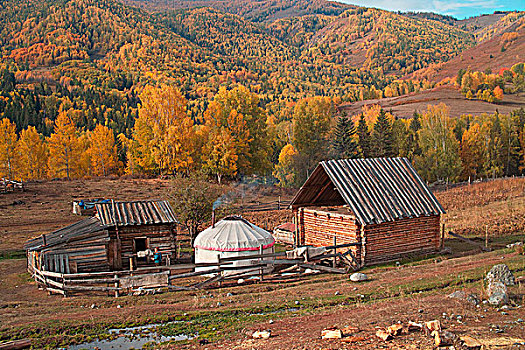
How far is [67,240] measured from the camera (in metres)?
22.5

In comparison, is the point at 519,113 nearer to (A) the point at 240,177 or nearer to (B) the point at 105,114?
(A) the point at 240,177

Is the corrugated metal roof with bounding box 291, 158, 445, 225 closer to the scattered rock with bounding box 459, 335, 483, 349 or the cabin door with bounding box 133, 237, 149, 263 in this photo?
the cabin door with bounding box 133, 237, 149, 263

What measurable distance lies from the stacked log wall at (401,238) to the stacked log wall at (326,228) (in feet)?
2.40

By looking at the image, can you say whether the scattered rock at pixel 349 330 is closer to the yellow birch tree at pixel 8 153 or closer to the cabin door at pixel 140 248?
the cabin door at pixel 140 248

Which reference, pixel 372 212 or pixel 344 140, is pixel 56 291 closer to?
pixel 372 212

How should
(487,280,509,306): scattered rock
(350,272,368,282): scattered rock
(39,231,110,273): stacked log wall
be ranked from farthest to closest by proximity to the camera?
(39,231,110,273): stacked log wall
(350,272,368,282): scattered rock
(487,280,509,306): scattered rock

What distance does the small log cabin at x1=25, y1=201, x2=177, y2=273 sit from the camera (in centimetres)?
2231

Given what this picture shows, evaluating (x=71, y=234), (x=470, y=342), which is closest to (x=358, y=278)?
(x=470, y=342)

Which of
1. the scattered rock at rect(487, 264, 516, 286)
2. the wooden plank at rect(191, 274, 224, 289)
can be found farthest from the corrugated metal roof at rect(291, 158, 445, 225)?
the scattered rock at rect(487, 264, 516, 286)

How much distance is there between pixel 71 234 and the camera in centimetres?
2303

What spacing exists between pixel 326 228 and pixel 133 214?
10.8 metres

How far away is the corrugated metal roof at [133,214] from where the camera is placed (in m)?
24.5

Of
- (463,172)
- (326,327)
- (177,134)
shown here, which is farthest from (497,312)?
(463,172)

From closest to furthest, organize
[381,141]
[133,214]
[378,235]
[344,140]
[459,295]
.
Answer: [459,295]
[378,235]
[133,214]
[381,141]
[344,140]
